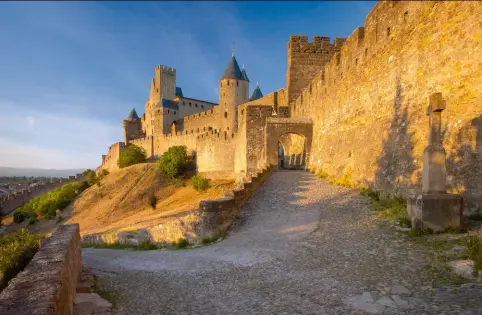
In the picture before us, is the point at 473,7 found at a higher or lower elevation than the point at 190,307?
higher

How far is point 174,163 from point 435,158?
3043 cm

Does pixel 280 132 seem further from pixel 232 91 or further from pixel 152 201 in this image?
pixel 232 91

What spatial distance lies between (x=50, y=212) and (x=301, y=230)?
3668 cm

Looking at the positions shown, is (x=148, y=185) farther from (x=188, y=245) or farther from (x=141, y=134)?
(x=141, y=134)

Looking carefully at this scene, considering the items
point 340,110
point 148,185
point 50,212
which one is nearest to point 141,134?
point 50,212

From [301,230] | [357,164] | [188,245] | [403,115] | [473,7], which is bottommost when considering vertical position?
[188,245]

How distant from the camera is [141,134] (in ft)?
204

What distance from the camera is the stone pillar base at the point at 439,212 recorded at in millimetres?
5609

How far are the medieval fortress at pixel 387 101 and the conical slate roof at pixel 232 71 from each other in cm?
2925

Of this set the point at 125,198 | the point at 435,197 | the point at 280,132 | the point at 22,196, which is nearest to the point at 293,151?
the point at 280,132

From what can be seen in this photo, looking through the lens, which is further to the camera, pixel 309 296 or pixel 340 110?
pixel 340 110

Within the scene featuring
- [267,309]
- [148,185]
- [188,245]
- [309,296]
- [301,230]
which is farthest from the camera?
[148,185]

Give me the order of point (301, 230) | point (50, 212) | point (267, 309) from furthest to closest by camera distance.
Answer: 1. point (50, 212)
2. point (301, 230)
3. point (267, 309)

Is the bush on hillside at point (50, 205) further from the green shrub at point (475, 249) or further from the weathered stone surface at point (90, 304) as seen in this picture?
the green shrub at point (475, 249)
